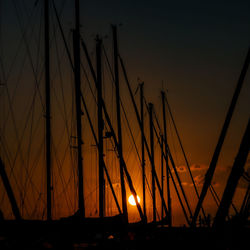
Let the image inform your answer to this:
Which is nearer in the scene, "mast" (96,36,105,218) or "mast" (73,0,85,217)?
"mast" (73,0,85,217)

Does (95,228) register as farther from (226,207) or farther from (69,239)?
(226,207)

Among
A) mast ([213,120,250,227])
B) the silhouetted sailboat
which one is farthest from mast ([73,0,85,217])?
mast ([213,120,250,227])

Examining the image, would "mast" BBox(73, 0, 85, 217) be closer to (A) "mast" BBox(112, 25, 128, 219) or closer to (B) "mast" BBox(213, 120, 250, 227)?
(A) "mast" BBox(112, 25, 128, 219)

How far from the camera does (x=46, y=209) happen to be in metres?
23.5

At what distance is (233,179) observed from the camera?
47.7 feet

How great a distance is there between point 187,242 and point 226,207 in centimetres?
307

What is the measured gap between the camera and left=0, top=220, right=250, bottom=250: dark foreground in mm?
15225

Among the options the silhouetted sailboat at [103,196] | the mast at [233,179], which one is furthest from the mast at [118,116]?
the mast at [233,179]

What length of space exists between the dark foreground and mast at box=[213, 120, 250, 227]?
1.69ft

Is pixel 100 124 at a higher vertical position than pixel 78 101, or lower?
lower

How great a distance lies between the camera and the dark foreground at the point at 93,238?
50.0ft

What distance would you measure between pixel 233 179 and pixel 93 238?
7.41 metres

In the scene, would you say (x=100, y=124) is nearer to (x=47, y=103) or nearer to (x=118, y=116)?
(x=118, y=116)

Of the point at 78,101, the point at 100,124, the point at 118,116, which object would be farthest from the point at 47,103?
the point at 118,116
